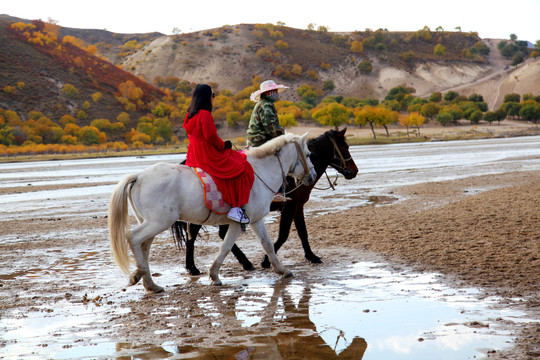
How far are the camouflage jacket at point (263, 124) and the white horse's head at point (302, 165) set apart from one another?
1.83ft

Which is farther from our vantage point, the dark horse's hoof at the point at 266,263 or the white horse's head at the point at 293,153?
the dark horse's hoof at the point at 266,263

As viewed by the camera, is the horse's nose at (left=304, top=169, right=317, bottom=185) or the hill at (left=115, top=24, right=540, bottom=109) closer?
the horse's nose at (left=304, top=169, right=317, bottom=185)

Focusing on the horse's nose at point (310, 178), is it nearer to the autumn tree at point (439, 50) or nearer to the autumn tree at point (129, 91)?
the autumn tree at point (129, 91)

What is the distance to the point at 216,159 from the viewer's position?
22.4 ft

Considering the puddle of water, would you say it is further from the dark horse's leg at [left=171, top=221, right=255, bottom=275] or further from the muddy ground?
the dark horse's leg at [left=171, top=221, right=255, bottom=275]

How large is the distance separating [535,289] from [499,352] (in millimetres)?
2127

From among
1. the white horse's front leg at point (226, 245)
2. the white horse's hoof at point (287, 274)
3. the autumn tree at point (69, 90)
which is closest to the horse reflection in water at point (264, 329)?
the white horse's front leg at point (226, 245)

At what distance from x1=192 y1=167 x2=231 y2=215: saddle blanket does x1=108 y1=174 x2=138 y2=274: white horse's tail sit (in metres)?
0.84

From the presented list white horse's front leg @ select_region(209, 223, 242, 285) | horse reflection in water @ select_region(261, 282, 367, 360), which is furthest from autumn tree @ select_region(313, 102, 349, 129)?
horse reflection in water @ select_region(261, 282, 367, 360)

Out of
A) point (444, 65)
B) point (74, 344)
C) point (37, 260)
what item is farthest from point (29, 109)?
point (444, 65)

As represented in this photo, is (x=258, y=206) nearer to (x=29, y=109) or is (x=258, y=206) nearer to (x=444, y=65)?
(x=29, y=109)

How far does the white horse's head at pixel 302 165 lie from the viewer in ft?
25.2

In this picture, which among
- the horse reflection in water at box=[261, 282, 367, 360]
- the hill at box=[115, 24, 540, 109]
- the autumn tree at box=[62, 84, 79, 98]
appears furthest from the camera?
the hill at box=[115, 24, 540, 109]

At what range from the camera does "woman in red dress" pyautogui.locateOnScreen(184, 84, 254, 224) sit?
680cm
